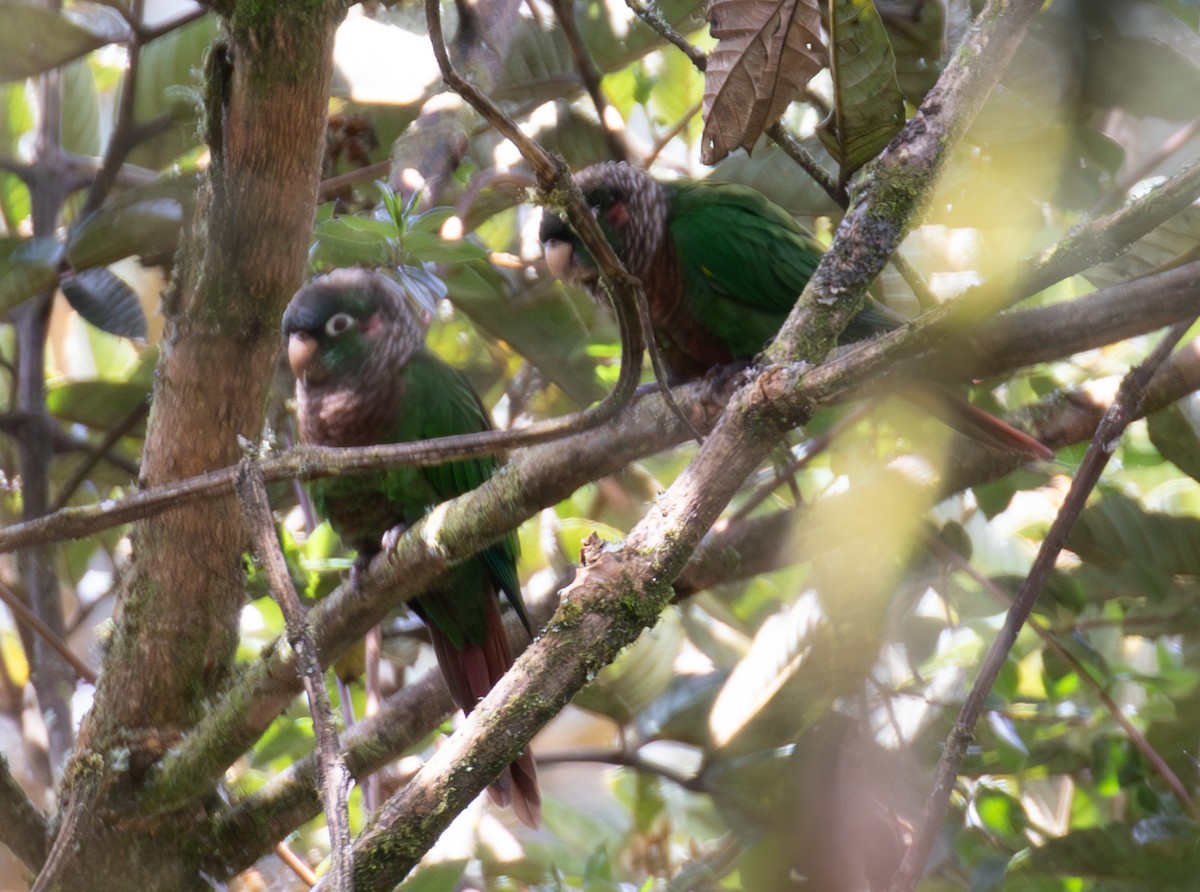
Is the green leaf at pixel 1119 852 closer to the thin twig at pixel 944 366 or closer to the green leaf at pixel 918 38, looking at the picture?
the thin twig at pixel 944 366

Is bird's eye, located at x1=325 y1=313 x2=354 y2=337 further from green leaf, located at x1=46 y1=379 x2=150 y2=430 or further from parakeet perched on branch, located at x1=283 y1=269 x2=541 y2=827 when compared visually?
green leaf, located at x1=46 y1=379 x2=150 y2=430

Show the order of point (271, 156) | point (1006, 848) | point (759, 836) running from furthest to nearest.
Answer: point (759, 836)
point (1006, 848)
point (271, 156)

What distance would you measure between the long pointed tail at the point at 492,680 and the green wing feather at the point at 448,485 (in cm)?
2

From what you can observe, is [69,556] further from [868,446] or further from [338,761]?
[338,761]

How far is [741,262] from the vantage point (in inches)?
82.7

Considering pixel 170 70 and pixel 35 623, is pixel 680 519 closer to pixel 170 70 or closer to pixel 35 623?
pixel 35 623

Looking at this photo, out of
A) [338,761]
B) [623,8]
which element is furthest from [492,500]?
[623,8]

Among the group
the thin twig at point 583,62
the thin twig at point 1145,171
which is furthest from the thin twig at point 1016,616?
the thin twig at point 583,62

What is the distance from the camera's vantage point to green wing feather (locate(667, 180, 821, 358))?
2.09 meters

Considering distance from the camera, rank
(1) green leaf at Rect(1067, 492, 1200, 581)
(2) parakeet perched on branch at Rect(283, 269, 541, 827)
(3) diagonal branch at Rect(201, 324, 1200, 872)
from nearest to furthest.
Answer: (3) diagonal branch at Rect(201, 324, 1200, 872) < (1) green leaf at Rect(1067, 492, 1200, 581) < (2) parakeet perched on branch at Rect(283, 269, 541, 827)

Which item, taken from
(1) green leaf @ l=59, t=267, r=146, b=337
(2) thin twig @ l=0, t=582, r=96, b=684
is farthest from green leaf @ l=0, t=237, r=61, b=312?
(2) thin twig @ l=0, t=582, r=96, b=684

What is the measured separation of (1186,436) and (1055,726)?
21.7 inches

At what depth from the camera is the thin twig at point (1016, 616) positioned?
1093 millimetres

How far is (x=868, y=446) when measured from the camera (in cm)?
213
